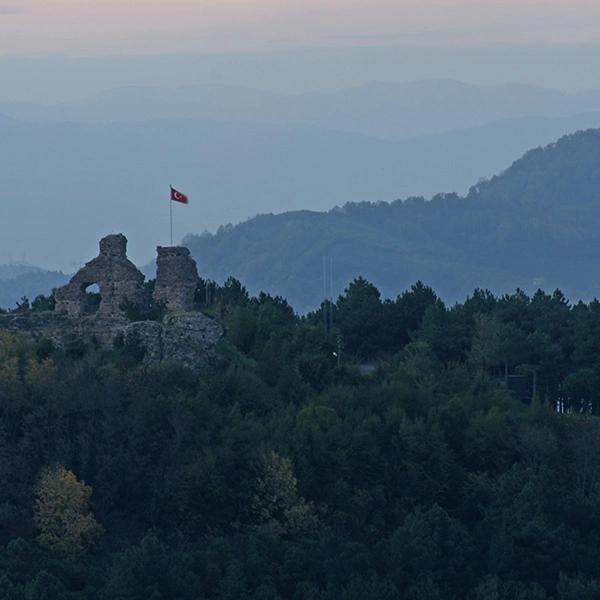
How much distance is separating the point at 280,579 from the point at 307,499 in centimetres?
293

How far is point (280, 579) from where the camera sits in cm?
3122

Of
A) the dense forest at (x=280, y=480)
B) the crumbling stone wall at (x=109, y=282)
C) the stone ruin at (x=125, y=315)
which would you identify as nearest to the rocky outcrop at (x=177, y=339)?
the stone ruin at (x=125, y=315)

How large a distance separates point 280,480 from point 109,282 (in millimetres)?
7136

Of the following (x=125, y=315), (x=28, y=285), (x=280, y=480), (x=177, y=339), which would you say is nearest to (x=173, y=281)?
(x=125, y=315)

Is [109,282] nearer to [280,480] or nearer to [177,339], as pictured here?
[177,339]

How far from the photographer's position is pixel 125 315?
38594 millimetres

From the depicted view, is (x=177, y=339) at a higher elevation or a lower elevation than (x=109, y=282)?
lower

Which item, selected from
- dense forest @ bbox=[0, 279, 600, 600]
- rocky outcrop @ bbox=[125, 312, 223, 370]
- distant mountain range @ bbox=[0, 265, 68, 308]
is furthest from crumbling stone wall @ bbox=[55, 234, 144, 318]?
distant mountain range @ bbox=[0, 265, 68, 308]

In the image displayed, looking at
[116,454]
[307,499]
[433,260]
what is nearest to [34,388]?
[116,454]

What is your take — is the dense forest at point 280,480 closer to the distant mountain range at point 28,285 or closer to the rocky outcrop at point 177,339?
the rocky outcrop at point 177,339

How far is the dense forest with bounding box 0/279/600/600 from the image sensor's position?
31172 millimetres

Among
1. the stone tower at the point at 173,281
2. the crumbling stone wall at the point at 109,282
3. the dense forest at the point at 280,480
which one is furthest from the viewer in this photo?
the stone tower at the point at 173,281

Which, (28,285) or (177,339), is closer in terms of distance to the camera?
(177,339)

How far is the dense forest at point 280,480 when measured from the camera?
3117 cm
